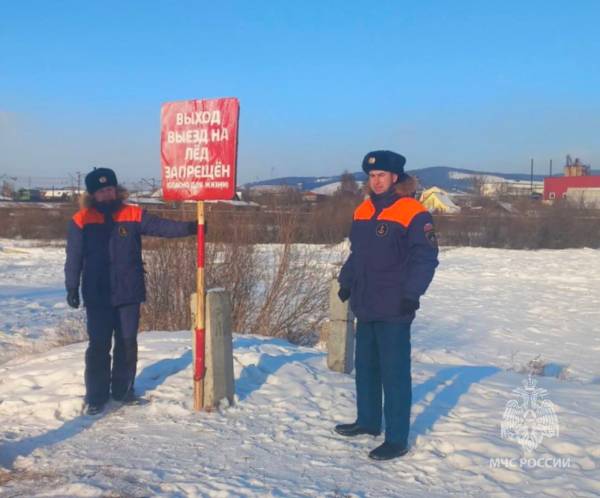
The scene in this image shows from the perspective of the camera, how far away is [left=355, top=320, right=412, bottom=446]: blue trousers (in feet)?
16.6

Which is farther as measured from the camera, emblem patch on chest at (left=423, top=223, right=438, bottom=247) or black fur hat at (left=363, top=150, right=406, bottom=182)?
black fur hat at (left=363, top=150, right=406, bottom=182)

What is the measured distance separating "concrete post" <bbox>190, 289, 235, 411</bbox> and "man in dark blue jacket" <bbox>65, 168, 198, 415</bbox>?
563 millimetres

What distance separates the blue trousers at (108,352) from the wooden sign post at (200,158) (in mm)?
579

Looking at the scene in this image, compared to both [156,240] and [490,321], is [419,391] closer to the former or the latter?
[156,240]

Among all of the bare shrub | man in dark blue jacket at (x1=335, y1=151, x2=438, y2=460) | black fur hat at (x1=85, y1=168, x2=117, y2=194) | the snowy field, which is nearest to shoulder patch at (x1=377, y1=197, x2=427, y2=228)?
man in dark blue jacket at (x1=335, y1=151, x2=438, y2=460)

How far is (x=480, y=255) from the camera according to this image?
3203 centimetres

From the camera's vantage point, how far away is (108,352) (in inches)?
239

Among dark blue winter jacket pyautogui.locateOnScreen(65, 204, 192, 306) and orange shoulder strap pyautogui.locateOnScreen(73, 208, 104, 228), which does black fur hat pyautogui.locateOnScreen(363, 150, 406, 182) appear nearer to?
dark blue winter jacket pyautogui.locateOnScreen(65, 204, 192, 306)

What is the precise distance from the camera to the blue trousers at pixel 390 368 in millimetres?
5074

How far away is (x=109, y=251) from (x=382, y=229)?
231 centimetres

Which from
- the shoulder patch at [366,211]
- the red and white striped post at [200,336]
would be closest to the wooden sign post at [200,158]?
the red and white striped post at [200,336]

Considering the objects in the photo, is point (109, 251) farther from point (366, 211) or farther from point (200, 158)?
point (366, 211)

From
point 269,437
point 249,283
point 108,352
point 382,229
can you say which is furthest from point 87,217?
point 249,283

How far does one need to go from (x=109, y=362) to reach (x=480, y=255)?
27.6 m
